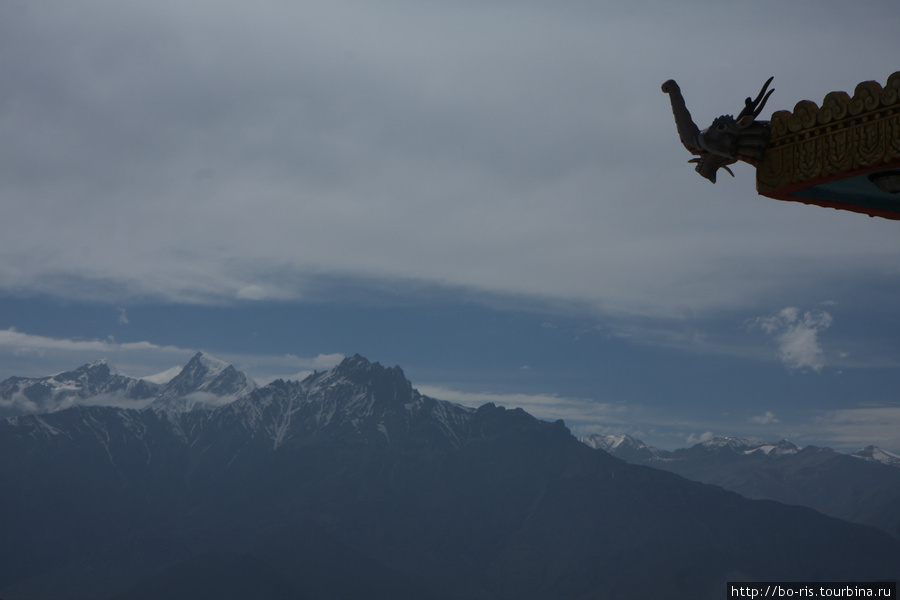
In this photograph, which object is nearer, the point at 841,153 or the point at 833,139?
the point at 841,153

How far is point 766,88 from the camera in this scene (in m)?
16.9

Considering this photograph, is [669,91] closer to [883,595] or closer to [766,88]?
[766,88]

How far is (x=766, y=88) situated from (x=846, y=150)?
2106 millimetres

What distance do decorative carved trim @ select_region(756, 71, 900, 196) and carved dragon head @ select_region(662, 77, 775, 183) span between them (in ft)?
1.33

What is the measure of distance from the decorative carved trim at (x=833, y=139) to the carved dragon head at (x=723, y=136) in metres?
0.41

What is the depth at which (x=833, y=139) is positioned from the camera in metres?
16.6

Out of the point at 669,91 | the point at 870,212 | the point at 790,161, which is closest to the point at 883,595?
the point at 870,212

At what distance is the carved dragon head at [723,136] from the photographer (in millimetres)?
17234

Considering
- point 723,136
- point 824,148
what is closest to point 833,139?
point 824,148

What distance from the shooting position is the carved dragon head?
17234 mm

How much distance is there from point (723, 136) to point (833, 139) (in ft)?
7.22

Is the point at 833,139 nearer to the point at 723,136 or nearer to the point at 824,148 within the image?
the point at 824,148

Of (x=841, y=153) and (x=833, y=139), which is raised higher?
(x=833, y=139)

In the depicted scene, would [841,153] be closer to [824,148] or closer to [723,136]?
[824,148]
